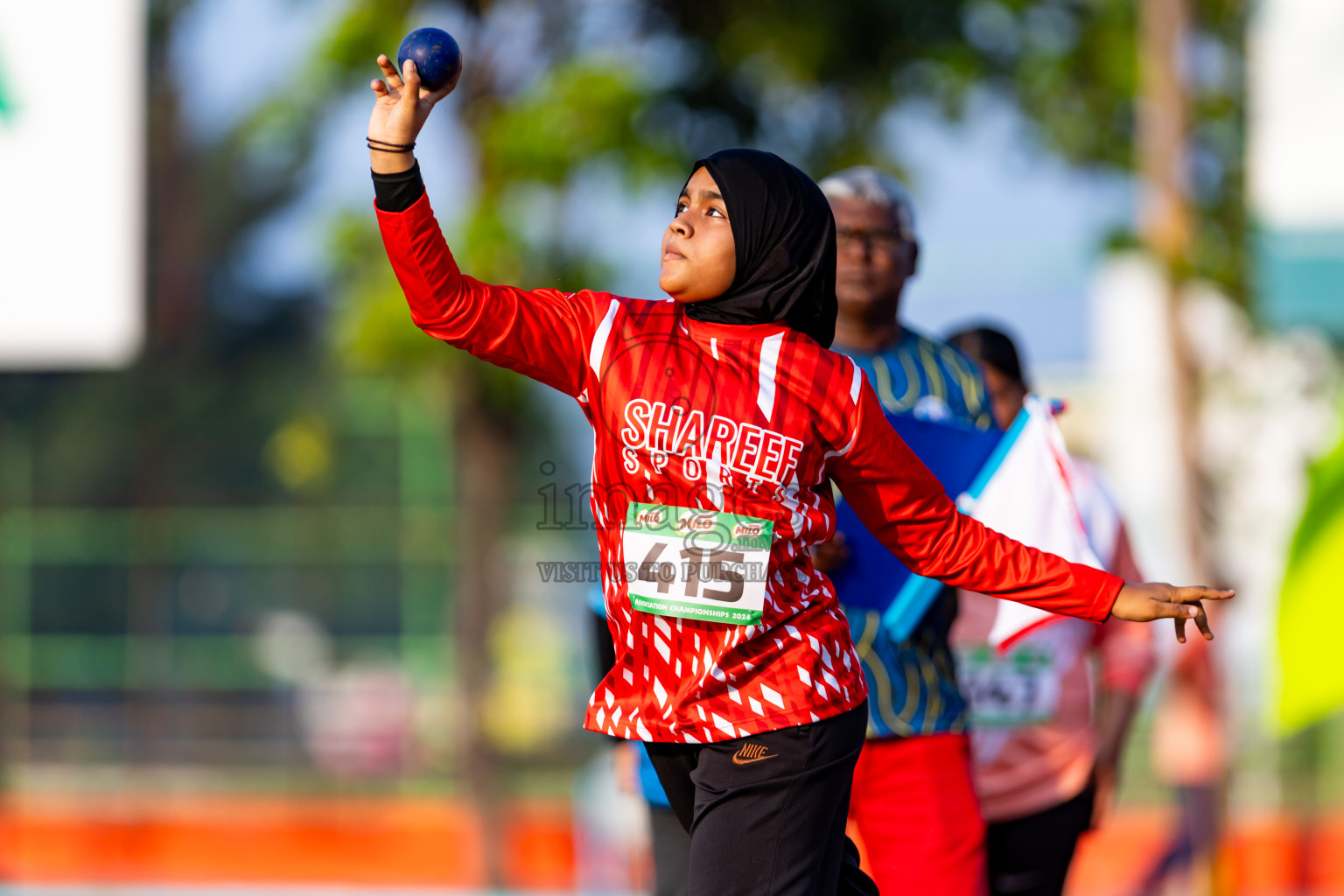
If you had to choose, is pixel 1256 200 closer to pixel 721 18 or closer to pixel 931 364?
pixel 721 18

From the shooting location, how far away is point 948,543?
2.84 m

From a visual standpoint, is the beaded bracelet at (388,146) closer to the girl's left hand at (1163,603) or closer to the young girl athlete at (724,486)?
the young girl athlete at (724,486)

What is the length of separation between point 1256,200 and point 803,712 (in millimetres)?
6133

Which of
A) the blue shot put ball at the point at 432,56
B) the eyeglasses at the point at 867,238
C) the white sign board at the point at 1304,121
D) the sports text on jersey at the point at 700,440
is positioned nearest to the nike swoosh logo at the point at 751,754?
the sports text on jersey at the point at 700,440

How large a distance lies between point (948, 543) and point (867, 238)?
1103mm

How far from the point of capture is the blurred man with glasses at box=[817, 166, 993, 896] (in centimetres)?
341

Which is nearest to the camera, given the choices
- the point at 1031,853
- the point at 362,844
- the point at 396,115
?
the point at 396,115

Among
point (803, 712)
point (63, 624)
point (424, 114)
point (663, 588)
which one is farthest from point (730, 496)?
point (63, 624)

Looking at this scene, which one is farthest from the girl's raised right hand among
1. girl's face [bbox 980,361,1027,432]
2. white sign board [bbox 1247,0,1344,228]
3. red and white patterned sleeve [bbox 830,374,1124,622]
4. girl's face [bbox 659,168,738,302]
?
white sign board [bbox 1247,0,1344,228]

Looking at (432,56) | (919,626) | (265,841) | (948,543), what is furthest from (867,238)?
(265,841)

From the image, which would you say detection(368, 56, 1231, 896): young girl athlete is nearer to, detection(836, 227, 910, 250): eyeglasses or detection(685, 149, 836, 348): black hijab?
detection(685, 149, 836, 348): black hijab

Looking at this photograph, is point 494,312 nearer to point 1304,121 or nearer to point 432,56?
point 432,56

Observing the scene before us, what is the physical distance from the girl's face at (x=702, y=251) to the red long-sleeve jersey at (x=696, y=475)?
0.28ft

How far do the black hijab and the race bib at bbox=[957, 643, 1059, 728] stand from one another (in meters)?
1.85
